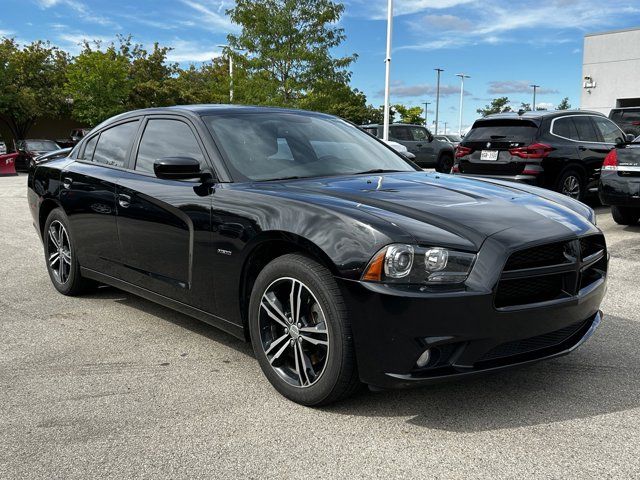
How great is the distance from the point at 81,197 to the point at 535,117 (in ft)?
26.0

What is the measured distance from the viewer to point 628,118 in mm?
16391

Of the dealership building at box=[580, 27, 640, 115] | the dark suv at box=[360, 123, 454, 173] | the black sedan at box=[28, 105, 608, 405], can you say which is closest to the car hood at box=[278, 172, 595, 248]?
the black sedan at box=[28, 105, 608, 405]

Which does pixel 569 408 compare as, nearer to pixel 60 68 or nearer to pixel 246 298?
pixel 246 298

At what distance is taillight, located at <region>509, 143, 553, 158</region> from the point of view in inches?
399

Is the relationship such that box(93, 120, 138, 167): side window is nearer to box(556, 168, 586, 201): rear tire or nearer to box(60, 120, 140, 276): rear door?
box(60, 120, 140, 276): rear door

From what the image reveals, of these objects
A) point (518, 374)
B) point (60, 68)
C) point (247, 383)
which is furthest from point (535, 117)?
point (60, 68)

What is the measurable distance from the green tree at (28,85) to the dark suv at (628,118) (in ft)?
117

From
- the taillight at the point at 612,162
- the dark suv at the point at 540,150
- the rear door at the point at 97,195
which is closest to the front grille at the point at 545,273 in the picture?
the rear door at the point at 97,195

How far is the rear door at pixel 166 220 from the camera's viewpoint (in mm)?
3725

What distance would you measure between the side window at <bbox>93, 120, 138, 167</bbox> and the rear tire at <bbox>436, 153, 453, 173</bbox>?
62.2 feet

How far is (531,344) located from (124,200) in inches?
111

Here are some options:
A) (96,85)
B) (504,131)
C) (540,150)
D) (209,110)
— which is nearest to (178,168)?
(209,110)

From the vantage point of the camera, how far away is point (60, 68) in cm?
4512

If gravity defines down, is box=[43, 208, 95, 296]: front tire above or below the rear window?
below
